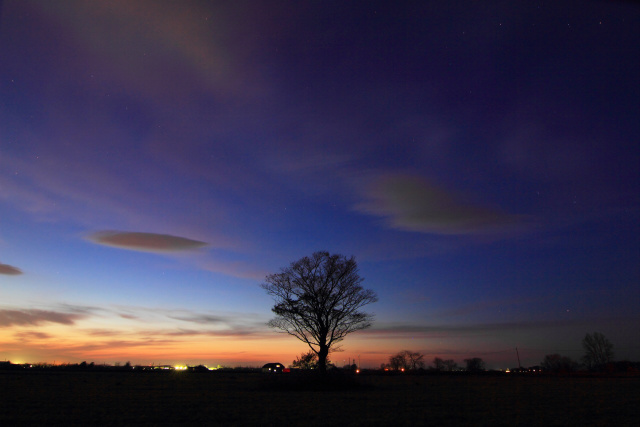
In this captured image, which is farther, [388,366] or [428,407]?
[388,366]

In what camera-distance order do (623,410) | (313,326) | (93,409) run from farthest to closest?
1. (313,326)
2. (623,410)
3. (93,409)

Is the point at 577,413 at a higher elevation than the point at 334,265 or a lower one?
lower

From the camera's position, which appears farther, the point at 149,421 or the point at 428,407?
the point at 428,407

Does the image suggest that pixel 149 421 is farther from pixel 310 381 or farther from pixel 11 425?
pixel 310 381

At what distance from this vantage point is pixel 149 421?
1588 centimetres

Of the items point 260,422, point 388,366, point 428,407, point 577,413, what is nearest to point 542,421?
point 577,413

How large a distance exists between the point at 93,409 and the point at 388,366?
180075 millimetres

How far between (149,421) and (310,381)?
22336 mm

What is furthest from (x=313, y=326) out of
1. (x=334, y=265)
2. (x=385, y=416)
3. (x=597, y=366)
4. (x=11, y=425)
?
(x=597, y=366)

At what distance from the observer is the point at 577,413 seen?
19672 millimetres

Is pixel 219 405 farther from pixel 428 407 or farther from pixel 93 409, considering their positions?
pixel 428 407

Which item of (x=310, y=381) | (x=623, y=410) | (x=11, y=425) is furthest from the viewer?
(x=310, y=381)

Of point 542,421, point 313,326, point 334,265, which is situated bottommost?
point 542,421

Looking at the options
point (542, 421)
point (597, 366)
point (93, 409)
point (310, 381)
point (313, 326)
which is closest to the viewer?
point (542, 421)
